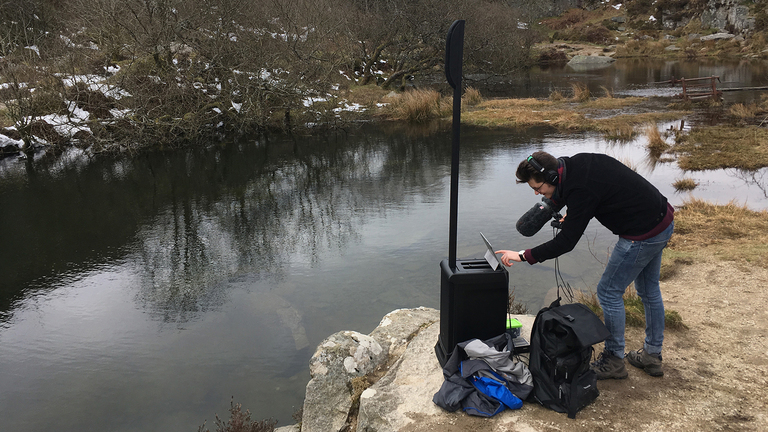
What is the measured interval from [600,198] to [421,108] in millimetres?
17040

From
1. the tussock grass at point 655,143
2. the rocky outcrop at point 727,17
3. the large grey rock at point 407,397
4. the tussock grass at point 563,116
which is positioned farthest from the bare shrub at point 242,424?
the rocky outcrop at point 727,17

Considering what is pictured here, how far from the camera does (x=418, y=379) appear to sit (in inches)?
145

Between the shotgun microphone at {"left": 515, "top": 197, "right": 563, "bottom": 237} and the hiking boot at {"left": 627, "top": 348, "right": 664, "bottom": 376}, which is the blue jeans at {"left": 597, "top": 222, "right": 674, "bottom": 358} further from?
the shotgun microphone at {"left": 515, "top": 197, "right": 563, "bottom": 237}

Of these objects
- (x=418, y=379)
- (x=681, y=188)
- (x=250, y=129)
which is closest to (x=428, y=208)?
(x=681, y=188)

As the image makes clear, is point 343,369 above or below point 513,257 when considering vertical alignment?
below

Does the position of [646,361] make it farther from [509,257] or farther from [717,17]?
[717,17]

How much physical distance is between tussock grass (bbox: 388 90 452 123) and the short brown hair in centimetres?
1670

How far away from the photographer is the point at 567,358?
310 centimetres

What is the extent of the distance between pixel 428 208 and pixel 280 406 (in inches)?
221

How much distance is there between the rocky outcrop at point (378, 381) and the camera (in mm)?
3371

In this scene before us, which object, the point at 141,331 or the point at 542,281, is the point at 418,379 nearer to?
the point at 542,281

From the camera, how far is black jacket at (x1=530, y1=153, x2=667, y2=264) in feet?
9.86

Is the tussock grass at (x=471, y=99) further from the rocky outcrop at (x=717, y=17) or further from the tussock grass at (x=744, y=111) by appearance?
the rocky outcrop at (x=717, y=17)

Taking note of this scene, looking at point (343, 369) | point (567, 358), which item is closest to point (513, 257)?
point (567, 358)
